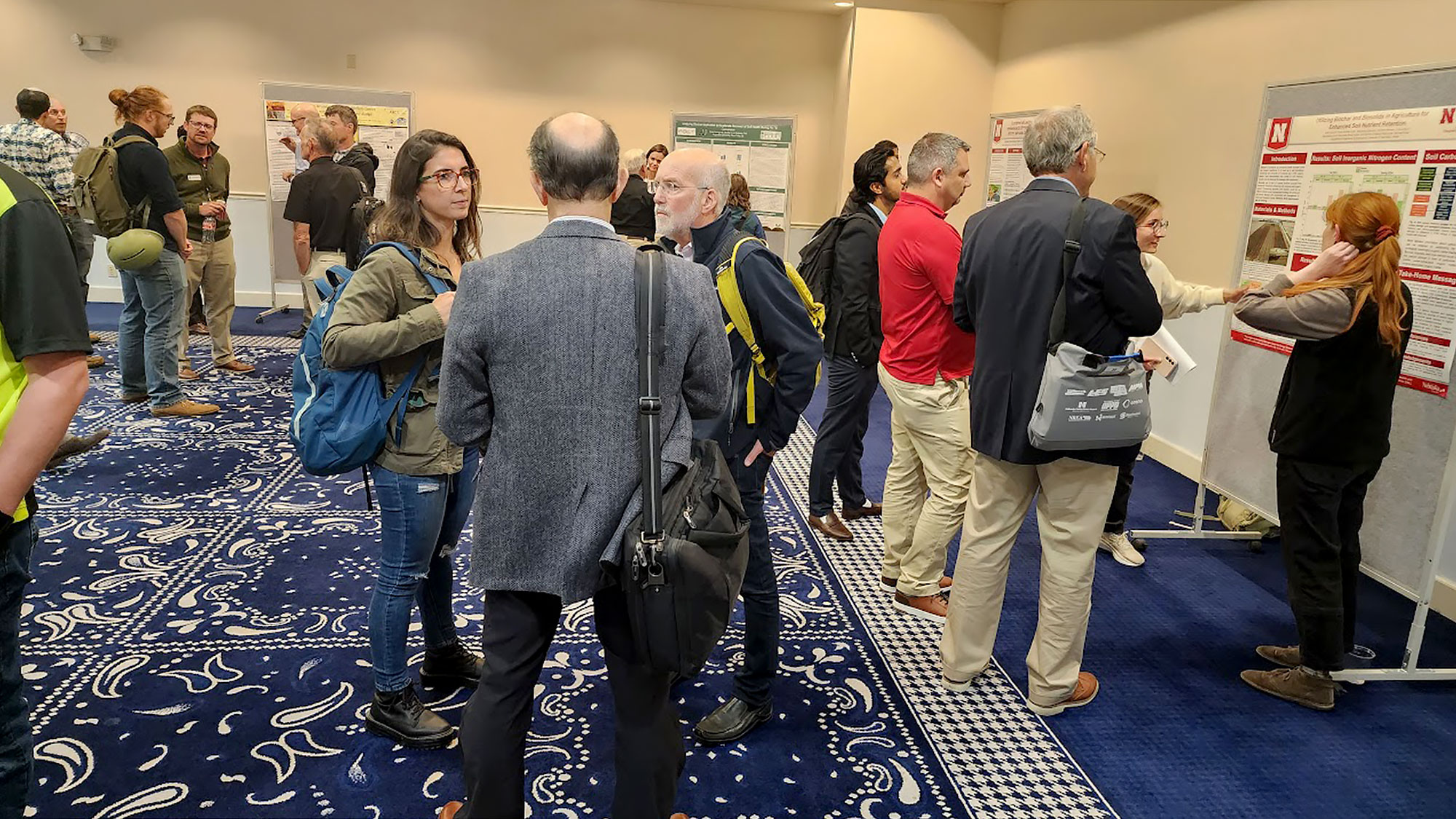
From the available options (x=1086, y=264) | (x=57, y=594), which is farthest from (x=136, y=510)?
(x=1086, y=264)

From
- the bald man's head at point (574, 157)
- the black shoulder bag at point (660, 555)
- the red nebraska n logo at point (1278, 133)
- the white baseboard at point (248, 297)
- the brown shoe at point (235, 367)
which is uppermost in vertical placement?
the red nebraska n logo at point (1278, 133)

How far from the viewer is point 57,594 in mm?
3088

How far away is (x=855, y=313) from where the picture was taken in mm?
3783

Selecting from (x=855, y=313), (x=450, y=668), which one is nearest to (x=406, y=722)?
(x=450, y=668)

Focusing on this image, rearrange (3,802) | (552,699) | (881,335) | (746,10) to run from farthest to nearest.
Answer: (746,10)
(881,335)
(552,699)
(3,802)

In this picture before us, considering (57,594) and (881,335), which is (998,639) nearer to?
(881,335)

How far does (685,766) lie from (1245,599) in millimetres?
2528

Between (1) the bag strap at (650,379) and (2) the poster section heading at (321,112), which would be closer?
(1) the bag strap at (650,379)

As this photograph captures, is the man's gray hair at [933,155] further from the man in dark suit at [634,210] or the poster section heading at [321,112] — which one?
the poster section heading at [321,112]

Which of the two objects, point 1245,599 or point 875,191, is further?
point 875,191

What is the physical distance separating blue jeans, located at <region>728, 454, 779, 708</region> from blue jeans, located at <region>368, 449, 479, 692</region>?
730 millimetres

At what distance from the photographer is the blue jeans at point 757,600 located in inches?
93.4

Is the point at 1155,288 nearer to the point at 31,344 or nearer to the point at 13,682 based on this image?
the point at 31,344

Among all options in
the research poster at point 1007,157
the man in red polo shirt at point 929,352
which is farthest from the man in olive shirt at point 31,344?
the research poster at point 1007,157
